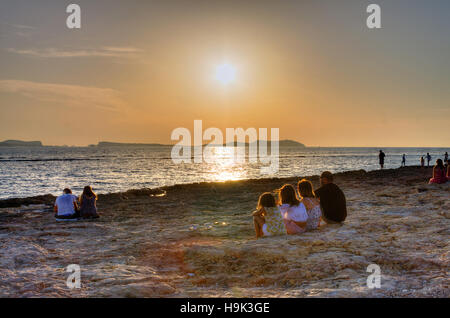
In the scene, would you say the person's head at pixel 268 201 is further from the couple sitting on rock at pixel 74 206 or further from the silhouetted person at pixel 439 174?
the silhouetted person at pixel 439 174

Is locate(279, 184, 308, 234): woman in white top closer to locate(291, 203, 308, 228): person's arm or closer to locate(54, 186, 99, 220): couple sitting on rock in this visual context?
locate(291, 203, 308, 228): person's arm

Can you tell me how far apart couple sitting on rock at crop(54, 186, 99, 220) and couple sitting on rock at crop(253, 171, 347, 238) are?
23.2 ft

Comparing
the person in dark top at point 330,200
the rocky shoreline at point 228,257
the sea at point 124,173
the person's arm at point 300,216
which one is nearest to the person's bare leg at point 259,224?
the rocky shoreline at point 228,257

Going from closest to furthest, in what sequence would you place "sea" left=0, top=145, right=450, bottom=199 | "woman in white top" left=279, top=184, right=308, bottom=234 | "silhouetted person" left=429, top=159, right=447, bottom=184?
"woman in white top" left=279, top=184, right=308, bottom=234
"silhouetted person" left=429, top=159, right=447, bottom=184
"sea" left=0, top=145, right=450, bottom=199

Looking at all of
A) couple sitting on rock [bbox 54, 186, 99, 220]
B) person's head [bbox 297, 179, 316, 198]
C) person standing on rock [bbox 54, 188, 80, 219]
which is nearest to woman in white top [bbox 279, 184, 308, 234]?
person's head [bbox 297, 179, 316, 198]

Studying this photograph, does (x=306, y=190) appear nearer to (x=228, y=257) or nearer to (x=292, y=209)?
(x=292, y=209)

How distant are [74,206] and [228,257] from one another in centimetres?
769

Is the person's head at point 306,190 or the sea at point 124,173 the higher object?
the person's head at point 306,190

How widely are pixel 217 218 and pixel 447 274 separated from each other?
8.47 metres

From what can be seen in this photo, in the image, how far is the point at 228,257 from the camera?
6.95 m

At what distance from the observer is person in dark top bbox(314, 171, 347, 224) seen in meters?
8.70

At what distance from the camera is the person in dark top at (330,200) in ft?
28.5
